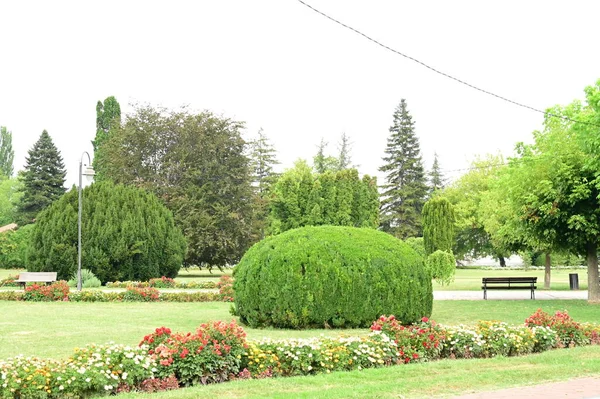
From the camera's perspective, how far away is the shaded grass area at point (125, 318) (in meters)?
12.0

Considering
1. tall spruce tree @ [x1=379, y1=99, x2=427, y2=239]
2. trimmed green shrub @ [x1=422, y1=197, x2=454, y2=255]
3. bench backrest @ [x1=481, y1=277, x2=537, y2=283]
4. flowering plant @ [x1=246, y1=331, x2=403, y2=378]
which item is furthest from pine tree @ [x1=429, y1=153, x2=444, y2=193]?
flowering plant @ [x1=246, y1=331, x2=403, y2=378]

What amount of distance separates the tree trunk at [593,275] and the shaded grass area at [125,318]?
0.47m

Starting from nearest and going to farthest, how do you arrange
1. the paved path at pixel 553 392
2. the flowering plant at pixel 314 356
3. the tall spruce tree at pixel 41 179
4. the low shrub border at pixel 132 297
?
1. the paved path at pixel 553 392
2. the flowering plant at pixel 314 356
3. the low shrub border at pixel 132 297
4. the tall spruce tree at pixel 41 179

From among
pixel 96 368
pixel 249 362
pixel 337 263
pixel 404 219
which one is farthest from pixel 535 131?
pixel 404 219

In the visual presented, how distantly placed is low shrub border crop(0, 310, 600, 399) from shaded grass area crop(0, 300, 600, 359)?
101 inches

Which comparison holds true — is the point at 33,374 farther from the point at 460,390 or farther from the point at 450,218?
the point at 450,218

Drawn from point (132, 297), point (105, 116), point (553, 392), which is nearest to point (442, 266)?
point (132, 297)

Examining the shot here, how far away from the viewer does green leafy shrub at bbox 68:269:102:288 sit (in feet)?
94.1

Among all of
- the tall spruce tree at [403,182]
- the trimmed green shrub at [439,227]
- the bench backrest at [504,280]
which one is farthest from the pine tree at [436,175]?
the bench backrest at [504,280]

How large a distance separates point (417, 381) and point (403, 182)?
64.5 m

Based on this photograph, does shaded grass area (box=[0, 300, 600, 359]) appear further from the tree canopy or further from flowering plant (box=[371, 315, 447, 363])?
the tree canopy

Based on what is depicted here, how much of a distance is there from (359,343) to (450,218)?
35051 mm

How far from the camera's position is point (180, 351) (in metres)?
8.31

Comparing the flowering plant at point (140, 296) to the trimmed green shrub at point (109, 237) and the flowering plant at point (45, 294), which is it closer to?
the flowering plant at point (45, 294)
